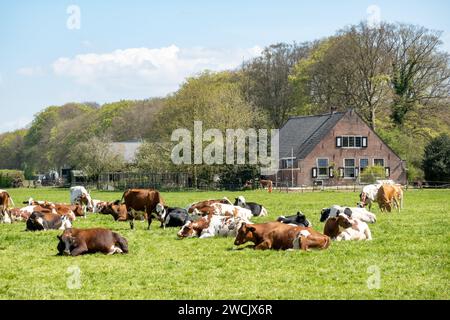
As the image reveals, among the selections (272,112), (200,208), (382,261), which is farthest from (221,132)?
(382,261)

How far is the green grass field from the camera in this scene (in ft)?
35.2

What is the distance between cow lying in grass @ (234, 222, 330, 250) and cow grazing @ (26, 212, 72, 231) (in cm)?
733

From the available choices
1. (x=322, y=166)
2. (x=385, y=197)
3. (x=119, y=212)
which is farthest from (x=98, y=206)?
(x=322, y=166)

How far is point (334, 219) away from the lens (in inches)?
671

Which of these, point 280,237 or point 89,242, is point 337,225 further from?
point 89,242

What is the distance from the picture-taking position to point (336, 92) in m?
70.5

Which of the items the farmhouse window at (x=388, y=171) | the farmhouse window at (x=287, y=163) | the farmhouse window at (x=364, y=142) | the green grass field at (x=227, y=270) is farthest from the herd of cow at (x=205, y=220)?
the farmhouse window at (x=364, y=142)

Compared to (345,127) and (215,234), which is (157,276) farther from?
(345,127)

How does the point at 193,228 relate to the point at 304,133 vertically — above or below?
below

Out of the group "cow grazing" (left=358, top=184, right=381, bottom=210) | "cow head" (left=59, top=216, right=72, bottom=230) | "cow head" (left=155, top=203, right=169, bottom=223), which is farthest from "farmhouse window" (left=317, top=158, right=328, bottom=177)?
"cow head" (left=59, top=216, right=72, bottom=230)

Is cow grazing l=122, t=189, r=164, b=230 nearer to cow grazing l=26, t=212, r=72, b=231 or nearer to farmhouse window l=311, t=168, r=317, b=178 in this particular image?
cow grazing l=26, t=212, r=72, b=231

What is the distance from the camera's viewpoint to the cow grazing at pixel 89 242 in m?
15.1

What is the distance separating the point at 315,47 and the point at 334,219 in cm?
6363

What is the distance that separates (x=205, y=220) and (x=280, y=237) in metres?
3.83
